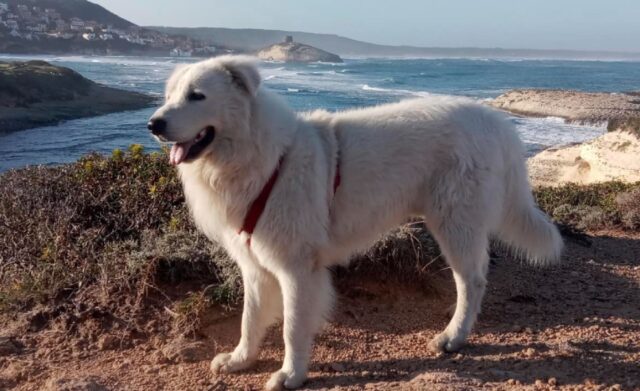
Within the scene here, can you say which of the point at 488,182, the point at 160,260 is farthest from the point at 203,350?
the point at 488,182

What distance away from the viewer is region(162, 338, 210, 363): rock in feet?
13.6

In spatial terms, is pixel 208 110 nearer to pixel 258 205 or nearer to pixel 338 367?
pixel 258 205

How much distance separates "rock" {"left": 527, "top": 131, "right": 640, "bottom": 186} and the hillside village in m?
73.3

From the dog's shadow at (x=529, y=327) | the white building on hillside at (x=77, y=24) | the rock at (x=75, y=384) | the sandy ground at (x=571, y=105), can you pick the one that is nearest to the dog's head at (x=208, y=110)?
the rock at (x=75, y=384)

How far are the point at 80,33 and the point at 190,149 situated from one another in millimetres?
94101

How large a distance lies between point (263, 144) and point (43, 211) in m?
3.20

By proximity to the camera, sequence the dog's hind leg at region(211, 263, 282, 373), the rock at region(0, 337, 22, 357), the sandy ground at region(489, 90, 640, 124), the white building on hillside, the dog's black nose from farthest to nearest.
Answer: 1. the white building on hillside
2. the sandy ground at region(489, 90, 640, 124)
3. the rock at region(0, 337, 22, 357)
4. the dog's hind leg at region(211, 263, 282, 373)
5. the dog's black nose

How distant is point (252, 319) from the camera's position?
4012mm

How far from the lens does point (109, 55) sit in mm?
88625

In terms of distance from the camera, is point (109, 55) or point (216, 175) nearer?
point (216, 175)

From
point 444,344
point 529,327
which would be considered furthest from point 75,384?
point 529,327

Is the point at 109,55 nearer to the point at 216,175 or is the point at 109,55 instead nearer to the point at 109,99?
the point at 109,99

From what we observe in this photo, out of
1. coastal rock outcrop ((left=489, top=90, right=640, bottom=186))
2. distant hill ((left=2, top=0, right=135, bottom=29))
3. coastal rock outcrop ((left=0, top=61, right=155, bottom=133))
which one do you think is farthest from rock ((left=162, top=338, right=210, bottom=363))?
distant hill ((left=2, top=0, right=135, bottom=29))

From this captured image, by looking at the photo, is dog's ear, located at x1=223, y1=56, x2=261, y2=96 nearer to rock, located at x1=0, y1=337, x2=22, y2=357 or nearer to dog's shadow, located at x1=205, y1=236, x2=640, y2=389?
dog's shadow, located at x1=205, y1=236, x2=640, y2=389
